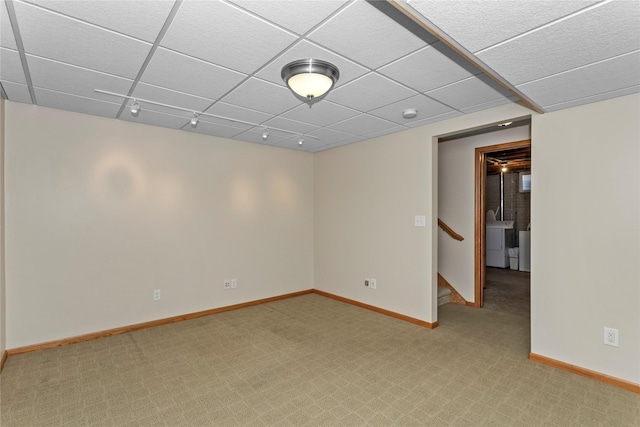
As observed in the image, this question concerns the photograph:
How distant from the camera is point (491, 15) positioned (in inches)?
54.4

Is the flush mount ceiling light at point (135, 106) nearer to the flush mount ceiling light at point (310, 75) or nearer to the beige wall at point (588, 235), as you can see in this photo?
the flush mount ceiling light at point (310, 75)

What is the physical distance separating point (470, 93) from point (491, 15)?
1.39m

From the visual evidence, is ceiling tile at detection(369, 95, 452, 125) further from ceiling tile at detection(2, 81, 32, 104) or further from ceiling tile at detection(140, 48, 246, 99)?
ceiling tile at detection(2, 81, 32, 104)

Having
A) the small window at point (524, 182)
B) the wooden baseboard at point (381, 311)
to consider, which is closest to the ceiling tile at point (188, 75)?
the wooden baseboard at point (381, 311)

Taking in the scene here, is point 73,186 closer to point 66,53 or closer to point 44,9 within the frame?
point 66,53

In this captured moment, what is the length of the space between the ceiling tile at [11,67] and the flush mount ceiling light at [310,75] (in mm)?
1737

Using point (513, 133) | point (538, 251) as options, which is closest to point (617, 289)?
point (538, 251)

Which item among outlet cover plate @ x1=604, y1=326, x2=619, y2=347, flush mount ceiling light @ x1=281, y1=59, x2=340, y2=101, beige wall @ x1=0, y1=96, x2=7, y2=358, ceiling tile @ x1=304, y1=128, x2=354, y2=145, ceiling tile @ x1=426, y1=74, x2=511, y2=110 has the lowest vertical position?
outlet cover plate @ x1=604, y1=326, x2=619, y2=347

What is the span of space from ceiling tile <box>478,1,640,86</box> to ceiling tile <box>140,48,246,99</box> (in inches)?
68.7

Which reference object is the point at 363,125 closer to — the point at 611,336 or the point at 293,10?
the point at 293,10

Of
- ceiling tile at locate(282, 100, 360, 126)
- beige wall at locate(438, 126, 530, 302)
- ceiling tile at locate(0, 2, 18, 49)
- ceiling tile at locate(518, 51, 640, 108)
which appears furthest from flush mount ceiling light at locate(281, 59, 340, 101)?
beige wall at locate(438, 126, 530, 302)

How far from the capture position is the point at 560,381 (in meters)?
2.47

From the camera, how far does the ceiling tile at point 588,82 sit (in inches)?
73.3

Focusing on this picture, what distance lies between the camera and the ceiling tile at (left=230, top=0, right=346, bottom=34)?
59.8 inches
